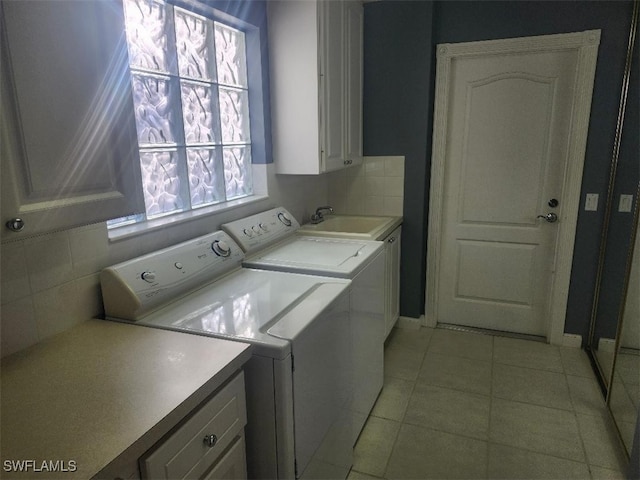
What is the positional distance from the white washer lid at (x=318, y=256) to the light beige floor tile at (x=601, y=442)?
1407 mm

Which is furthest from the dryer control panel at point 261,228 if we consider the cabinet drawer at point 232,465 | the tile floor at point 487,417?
the tile floor at point 487,417

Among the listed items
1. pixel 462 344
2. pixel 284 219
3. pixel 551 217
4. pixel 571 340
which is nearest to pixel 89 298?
pixel 284 219

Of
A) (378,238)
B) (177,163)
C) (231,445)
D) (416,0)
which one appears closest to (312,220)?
(378,238)

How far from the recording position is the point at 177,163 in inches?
79.5

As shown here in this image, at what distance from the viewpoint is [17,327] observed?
1260 mm

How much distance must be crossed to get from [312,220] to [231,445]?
199 cm

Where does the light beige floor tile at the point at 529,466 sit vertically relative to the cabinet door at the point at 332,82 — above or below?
below

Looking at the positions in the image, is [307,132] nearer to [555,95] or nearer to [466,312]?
[555,95]

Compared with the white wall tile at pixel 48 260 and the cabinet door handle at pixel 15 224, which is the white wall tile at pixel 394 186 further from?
the cabinet door handle at pixel 15 224

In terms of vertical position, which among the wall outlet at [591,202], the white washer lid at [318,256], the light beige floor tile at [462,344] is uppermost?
the wall outlet at [591,202]

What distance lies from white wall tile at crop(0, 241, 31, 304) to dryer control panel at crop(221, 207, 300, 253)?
3.07 feet

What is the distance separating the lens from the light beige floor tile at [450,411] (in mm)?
2236

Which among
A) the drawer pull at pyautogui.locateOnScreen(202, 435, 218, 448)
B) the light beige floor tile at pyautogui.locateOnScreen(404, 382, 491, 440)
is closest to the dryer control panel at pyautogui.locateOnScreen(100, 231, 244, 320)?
the drawer pull at pyautogui.locateOnScreen(202, 435, 218, 448)

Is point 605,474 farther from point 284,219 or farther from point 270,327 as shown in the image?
point 284,219
